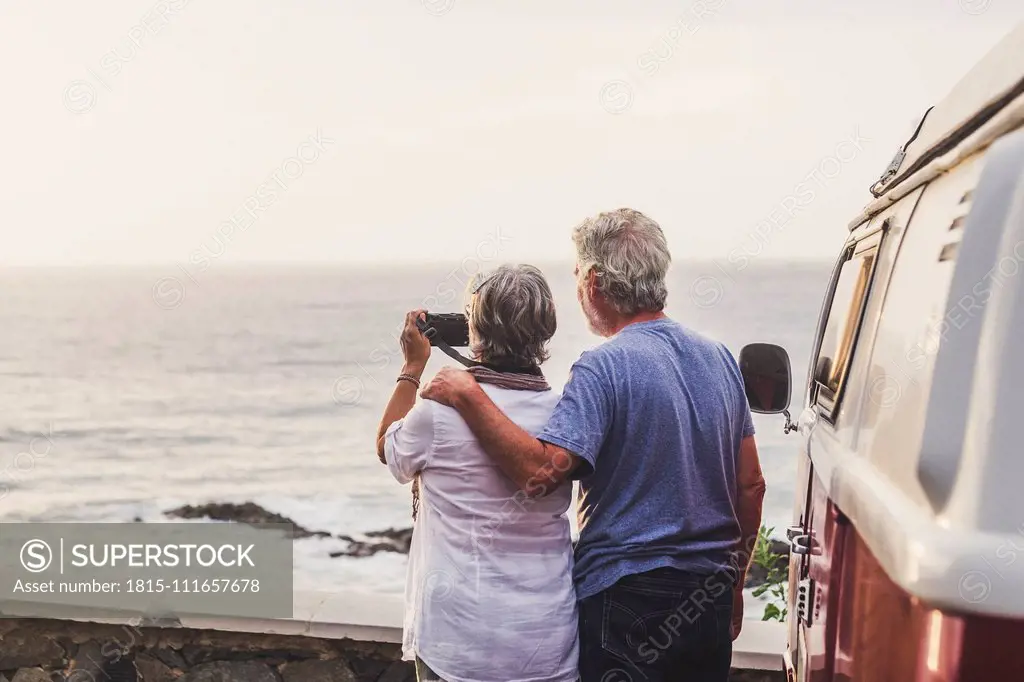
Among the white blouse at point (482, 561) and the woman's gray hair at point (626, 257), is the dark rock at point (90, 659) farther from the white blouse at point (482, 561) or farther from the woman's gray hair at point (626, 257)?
the woman's gray hair at point (626, 257)

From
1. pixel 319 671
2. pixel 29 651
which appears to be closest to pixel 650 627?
pixel 319 671

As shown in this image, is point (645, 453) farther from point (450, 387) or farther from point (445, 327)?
point (445, 327)

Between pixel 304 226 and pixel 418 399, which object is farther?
pixel 304 226

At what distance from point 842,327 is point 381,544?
55.9 feet

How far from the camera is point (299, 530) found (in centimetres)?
2067

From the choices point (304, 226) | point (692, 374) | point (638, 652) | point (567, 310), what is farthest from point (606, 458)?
point (304, 226)

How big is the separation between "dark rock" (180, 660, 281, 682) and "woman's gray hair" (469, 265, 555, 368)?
2.13 meters

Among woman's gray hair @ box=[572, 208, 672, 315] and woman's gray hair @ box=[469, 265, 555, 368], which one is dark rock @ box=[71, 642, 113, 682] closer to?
woman's gray hair @ box=[469, 265, 555, 368]

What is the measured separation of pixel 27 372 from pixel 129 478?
1403cm

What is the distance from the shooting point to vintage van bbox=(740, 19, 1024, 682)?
1172mm

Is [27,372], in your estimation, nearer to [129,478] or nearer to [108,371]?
[108,371]

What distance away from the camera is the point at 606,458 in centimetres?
247

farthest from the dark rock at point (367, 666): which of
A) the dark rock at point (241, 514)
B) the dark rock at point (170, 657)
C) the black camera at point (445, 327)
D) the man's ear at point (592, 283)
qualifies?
the dark rock at point (241, 514)

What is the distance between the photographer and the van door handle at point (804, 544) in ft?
7.74
